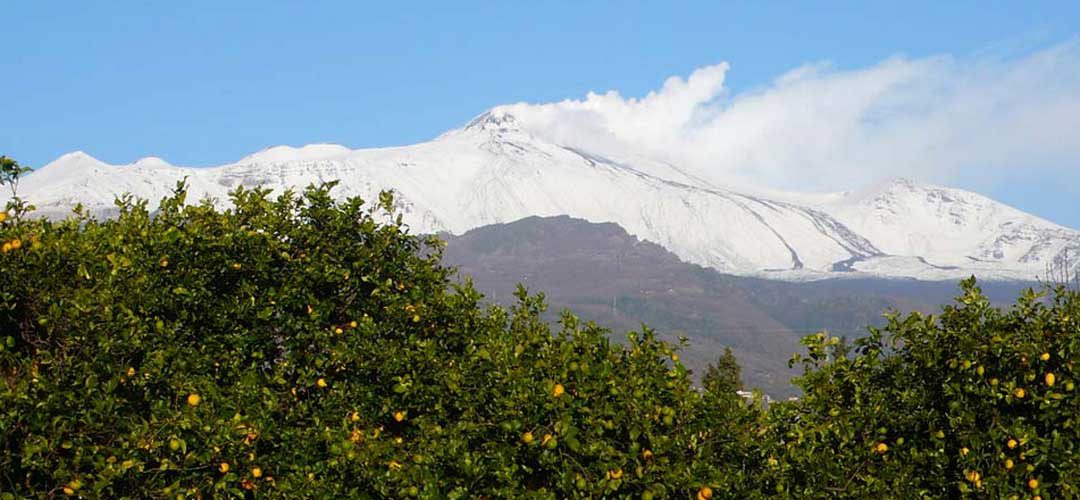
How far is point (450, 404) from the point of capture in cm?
1130

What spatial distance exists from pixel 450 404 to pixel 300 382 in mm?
1961

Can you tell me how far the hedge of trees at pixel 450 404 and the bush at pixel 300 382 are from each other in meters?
0.02

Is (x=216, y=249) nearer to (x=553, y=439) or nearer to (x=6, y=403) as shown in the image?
(x=6, y=403)

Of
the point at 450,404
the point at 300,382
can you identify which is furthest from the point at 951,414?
the point at 300,382

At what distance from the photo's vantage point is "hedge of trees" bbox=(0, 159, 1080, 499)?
31.8 feet

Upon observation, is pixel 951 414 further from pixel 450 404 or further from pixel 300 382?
pixel 300 382

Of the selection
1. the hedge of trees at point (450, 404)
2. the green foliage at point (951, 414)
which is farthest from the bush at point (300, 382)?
the green foliage at point (951, 414)

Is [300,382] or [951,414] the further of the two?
[300,382]

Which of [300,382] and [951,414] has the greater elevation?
[951,414]

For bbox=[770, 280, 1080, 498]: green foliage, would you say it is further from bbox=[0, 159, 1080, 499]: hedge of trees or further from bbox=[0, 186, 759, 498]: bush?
bbox=[0, 186, 759, 498]: bush

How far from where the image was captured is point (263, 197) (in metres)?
13.8

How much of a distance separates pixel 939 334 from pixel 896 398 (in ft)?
2.60

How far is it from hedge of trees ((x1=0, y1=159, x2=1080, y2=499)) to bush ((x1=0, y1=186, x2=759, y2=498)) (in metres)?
0.02

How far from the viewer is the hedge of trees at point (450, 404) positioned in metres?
9.70
